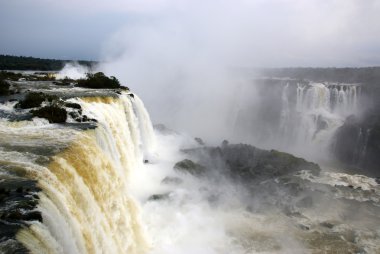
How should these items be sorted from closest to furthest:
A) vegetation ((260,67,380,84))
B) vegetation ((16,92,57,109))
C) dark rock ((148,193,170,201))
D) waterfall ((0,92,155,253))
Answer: waterfall ((0,92,155,253)) < vegetation ((16,92,57,109)) < dark rock ((148,193,170,201)) < vegetation ((260,67,380,84))

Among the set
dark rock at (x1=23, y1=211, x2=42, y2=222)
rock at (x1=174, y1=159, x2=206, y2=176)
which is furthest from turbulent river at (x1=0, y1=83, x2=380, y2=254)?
rock at (x1=174, y1=159, x2=206, y2=176)

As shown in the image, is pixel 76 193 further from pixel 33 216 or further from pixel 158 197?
pixel 158 197

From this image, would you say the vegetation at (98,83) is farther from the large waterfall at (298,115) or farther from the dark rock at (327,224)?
the large waterfall at (298,115)

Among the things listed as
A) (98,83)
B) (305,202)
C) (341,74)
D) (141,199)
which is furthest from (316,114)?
(141,199)

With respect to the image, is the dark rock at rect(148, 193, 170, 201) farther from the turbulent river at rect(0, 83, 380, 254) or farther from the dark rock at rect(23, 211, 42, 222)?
the dark rock at rect(23, 211, 42, 222)

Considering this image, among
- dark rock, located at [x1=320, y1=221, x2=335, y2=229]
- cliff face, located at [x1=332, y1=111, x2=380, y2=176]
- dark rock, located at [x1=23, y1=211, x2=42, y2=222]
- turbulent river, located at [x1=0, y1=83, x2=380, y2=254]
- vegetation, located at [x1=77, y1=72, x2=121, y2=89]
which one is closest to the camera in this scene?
dark rock, located at [x1=23, y1=211, x2=42, y2=222]

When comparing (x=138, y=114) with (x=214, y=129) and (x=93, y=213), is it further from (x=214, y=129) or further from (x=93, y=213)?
(x=214, y=129)
